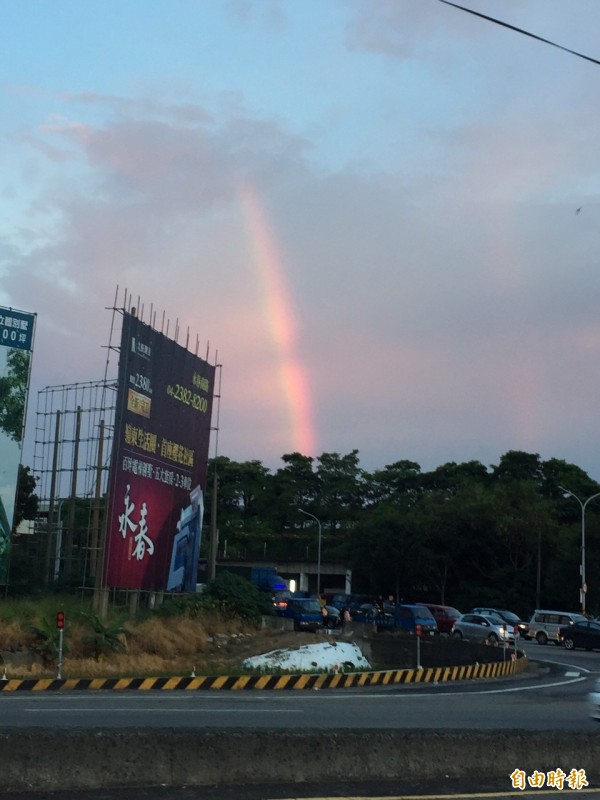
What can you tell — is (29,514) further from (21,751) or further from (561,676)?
(21,751)

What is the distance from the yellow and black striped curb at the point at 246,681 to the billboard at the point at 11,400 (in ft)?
39.7

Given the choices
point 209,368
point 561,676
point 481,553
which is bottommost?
point 561,676

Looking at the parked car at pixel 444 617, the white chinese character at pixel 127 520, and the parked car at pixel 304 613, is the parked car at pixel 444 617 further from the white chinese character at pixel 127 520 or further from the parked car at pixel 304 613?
the white chinese character at pixel 127 520

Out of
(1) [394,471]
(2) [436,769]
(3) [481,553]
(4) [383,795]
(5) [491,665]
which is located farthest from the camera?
(1) [394,471]

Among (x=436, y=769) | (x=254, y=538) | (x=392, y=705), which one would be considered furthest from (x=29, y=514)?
(x=436, y=769)

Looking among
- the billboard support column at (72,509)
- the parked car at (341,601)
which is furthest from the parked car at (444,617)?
the billboard support column at (72,509)

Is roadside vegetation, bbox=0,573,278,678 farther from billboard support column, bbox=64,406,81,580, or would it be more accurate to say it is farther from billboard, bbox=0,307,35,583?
billboard, bbox=0,307,35,583

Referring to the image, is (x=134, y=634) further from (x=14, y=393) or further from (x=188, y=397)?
(x=188, y=397)

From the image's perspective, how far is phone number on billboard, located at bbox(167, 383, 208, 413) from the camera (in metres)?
38.4

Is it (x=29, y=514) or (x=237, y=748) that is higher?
(x=29, y=514)

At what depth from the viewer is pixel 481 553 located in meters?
74.2

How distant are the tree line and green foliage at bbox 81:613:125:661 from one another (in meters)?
21.1

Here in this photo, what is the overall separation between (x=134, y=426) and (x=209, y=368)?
708 centimetres

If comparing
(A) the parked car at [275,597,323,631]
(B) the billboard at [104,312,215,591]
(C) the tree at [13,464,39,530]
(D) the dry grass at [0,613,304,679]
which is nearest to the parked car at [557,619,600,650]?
(A) the parked car at [275,597,323,631]
